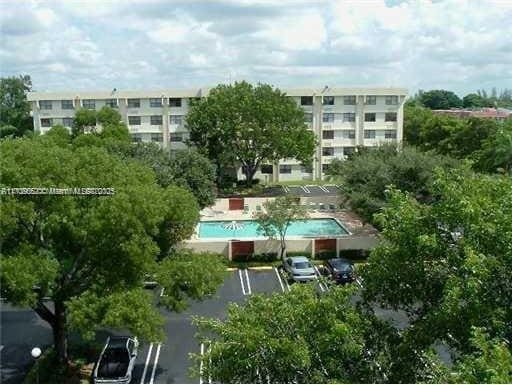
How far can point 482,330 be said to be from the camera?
7434mm

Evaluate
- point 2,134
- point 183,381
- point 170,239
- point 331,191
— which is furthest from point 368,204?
point 2,134

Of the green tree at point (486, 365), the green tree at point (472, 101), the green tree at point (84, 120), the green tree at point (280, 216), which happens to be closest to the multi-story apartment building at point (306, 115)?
the green tree at point (84, 120)

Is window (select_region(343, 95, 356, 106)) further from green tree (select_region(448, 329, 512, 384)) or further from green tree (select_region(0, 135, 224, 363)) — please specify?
green tree (select_region(448, 329, 512, 384))

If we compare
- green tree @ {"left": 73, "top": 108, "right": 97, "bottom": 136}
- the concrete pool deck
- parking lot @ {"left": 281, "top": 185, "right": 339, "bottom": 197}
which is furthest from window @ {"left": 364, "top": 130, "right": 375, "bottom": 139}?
green tree @ {"left": 73, "top": 108, "right": 97, "bottom": 136}

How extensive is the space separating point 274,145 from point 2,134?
91.3 ft

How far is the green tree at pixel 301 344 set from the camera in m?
8.15

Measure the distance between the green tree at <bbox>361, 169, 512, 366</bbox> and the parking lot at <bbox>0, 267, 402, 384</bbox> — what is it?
9.94 ft

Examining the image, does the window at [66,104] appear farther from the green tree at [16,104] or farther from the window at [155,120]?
the green tree at [16,104]

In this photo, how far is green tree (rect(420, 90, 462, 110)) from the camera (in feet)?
379

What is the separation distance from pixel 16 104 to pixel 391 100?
1567 inches

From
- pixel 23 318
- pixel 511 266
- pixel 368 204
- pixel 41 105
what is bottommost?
pixel 23 318

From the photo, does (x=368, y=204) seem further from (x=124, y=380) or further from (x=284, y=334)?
(x=284, y=334)

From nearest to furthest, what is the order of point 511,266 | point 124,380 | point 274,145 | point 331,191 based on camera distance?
point 511,266, point 124,380, point 274,145, point 331,191
